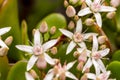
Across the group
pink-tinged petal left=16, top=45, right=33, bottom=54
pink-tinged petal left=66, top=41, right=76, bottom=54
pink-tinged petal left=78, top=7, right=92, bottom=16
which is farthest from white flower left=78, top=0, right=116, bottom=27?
pink-tinged petal left=16, top=45, right=33, bottom=54

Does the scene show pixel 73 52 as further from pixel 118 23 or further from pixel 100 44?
pixel 118 23

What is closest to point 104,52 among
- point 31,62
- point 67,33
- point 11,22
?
point 67,33

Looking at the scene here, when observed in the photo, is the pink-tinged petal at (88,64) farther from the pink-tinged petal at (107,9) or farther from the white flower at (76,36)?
the pink-tinged petal at (107,9)

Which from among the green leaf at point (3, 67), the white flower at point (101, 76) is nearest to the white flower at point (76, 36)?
the white flower at point (101, 76)

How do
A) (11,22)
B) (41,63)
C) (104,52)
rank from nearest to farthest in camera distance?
(41,63)
(104,52)
(11,22)

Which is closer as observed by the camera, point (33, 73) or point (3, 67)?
point (33, 73)

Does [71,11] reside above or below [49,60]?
above

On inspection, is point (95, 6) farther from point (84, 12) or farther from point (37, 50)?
point (37, 50)
